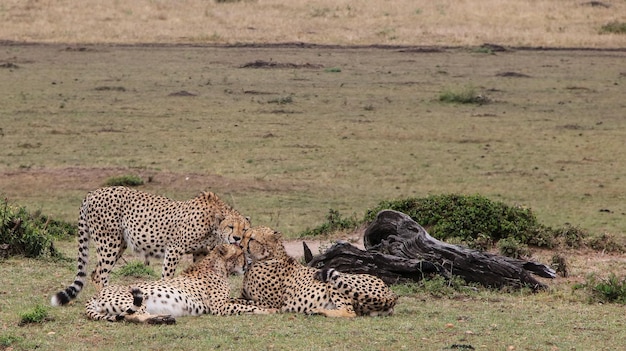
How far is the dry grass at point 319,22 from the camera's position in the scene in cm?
3519

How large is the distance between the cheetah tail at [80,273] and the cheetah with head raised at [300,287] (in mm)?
1128

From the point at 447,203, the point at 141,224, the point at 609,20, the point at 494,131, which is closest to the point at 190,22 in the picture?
the point at 609,20

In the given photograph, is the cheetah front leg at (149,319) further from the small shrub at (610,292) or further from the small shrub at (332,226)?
the small shrub at (332,226)

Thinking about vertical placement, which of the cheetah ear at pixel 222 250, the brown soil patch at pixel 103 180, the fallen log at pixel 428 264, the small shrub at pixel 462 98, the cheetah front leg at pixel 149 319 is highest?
the cheetah ear at pixel 222 250

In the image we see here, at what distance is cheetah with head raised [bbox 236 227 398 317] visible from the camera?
742cm

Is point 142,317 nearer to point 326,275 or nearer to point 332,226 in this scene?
point 326,275

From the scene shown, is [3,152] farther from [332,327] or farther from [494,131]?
[332,327]

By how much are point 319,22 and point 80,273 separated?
3078cm

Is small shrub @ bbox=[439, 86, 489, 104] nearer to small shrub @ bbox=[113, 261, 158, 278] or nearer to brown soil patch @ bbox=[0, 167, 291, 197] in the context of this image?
brown soil patch @ bbox=[0, 167, 291, 197]

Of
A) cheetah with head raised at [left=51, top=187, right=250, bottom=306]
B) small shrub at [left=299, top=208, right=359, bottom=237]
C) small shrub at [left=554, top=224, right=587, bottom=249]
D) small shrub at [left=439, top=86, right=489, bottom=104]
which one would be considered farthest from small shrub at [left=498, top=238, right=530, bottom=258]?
small shrub at [left=439, top=86, right=489, bottom=104]

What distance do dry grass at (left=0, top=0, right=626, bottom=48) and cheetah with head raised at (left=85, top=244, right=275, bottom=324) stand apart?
27099 mm

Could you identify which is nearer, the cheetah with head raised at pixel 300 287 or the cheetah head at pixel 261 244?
the cheetah with head raised at pixel 300 287

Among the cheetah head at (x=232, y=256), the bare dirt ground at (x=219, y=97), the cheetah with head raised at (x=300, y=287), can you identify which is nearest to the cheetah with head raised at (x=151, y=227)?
the cheetah head at (x=232, y=256)

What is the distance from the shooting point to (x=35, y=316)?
6910 millimetres
